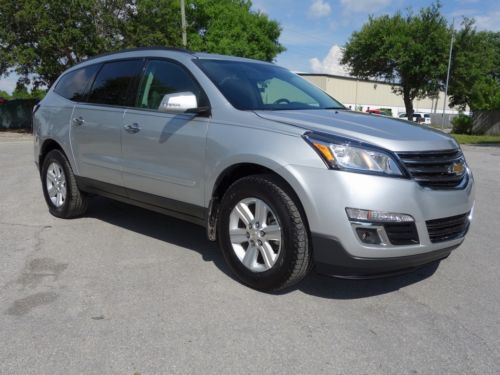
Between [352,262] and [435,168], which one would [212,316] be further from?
[435,168]

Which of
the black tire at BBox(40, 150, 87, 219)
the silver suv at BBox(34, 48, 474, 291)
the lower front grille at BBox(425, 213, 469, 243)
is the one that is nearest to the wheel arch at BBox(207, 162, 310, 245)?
the silver suv at BBox(34, 48, 474, 291)

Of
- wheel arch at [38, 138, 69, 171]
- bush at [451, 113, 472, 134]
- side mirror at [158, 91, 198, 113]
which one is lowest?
bush at [451, 113, 472, 134]

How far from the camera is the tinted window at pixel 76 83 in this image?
525 centimetres

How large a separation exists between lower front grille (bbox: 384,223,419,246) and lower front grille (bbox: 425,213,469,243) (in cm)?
13

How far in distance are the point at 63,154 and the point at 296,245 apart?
3.48 metres

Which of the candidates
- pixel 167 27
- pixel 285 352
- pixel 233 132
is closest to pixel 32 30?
pixel 167 27

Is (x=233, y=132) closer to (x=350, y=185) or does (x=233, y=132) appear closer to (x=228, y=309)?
(x=350, y=185)

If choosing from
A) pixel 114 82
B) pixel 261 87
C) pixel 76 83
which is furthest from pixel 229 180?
pixel 76 83

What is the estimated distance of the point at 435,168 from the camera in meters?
3.22

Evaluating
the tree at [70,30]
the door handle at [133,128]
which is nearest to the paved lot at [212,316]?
the door handle at [133,128]

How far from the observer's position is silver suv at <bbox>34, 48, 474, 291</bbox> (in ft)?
9.94

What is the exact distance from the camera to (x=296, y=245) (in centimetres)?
319

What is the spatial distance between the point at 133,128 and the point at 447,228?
2782mm

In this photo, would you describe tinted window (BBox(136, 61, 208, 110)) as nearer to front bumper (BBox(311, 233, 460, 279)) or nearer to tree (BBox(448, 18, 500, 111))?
front bumper (BBox(311, 233, 460, 279))
